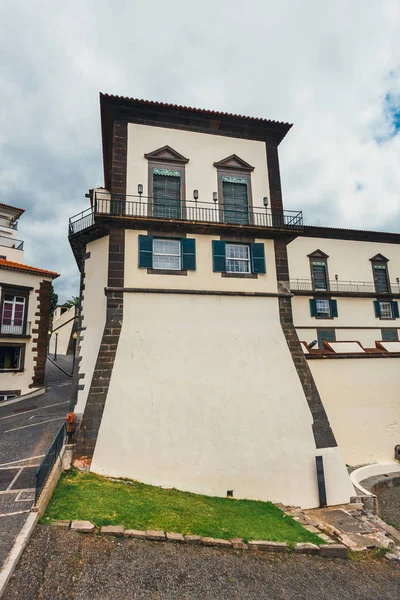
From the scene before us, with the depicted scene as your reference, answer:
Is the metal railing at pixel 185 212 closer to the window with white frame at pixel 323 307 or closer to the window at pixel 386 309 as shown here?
the window with white frame at pixel 323 307

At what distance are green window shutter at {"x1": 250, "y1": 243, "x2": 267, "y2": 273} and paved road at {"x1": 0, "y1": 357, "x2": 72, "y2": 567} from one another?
1034 cm

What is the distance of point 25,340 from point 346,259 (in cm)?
2451

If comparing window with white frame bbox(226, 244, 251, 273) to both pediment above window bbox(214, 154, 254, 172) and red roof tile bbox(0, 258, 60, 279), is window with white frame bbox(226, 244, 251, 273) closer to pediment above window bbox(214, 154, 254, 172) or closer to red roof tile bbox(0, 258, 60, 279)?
pediment above window bbox(214, 154, 254, 172)

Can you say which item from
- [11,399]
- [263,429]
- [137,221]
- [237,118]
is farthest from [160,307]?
[11,399]

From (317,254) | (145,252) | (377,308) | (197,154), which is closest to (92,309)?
(145,252)

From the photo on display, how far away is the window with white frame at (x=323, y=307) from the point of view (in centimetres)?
2481

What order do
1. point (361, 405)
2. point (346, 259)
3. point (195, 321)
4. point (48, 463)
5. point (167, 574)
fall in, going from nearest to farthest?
1. point (167, 574)
2. point (48, 463)
3. point (195, 321)
4. point (361, 405)
5. point (346, 259)

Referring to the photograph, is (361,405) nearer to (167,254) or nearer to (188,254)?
(188,254)

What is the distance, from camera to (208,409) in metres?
11.2

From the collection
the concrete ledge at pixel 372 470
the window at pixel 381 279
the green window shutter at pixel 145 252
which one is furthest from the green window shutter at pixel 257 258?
the window at pixel 381 279

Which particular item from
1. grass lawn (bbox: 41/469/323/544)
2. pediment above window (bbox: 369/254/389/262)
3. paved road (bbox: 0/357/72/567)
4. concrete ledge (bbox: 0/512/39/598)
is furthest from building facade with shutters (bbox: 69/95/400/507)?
pediment above window (bbox: 369/254/389/262)

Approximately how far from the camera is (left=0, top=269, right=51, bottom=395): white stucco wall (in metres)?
Answer: 19.5

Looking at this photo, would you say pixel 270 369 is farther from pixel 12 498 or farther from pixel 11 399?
pixel 11 399

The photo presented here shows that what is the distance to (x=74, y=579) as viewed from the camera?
16.9 feet
